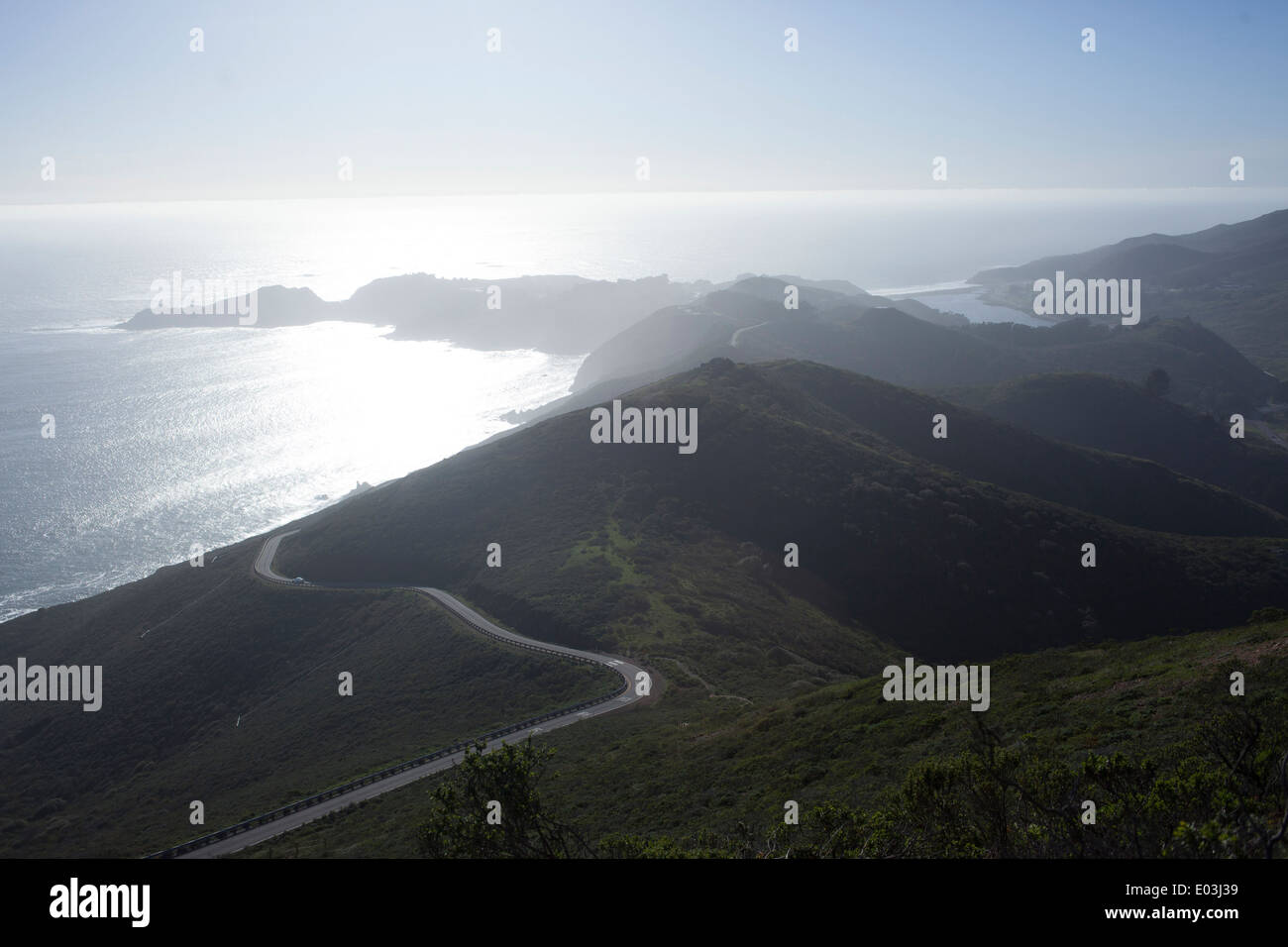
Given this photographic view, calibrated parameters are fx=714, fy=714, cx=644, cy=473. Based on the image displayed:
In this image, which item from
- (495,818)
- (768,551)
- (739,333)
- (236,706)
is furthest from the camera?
(739,333)

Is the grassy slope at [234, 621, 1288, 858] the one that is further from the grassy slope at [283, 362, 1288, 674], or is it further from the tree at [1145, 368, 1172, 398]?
the tree at [1145, 368, 1172, 398]

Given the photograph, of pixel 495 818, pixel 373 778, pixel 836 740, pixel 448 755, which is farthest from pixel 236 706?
pixel 495 818

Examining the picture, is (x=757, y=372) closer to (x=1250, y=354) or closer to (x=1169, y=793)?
(x=1169, y=793)

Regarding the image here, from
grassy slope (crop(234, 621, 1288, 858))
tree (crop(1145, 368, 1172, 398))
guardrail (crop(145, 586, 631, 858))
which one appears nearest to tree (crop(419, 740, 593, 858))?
guardrail (crop(145, 586, 631, 858))

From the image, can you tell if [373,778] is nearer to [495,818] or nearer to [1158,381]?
[495,818]

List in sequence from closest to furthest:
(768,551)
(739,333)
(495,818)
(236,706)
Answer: (495,818) → (236,706) → (768,551) → (739,333)

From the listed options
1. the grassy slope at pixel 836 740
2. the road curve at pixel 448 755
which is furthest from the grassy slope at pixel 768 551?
the grassy slope at pixel 836 740
